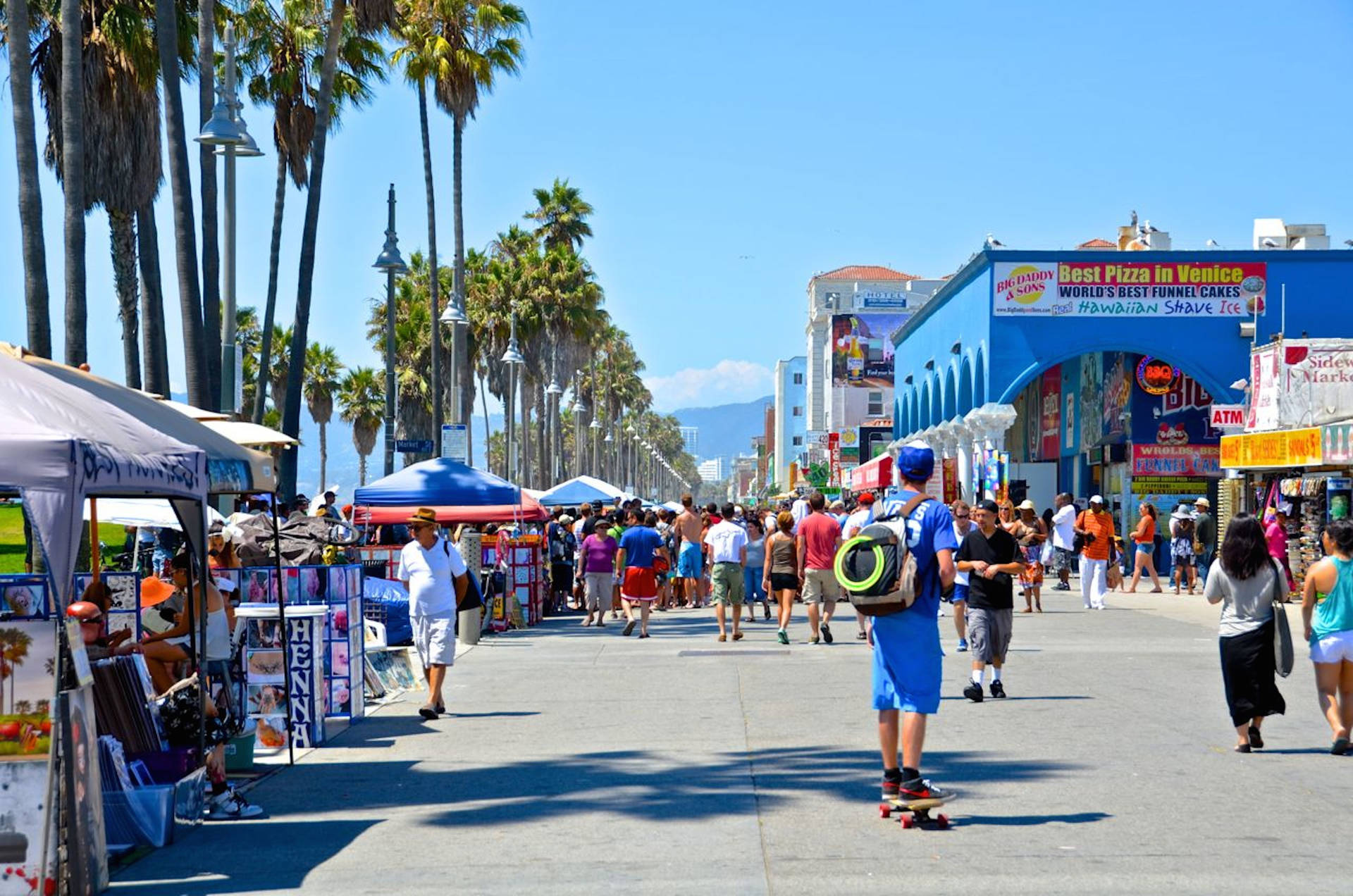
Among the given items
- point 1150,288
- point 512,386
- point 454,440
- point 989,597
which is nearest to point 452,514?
point 454,440

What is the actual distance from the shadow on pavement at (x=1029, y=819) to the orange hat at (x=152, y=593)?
18.0 feet

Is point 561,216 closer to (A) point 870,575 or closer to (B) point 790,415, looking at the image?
(A) point 870,575

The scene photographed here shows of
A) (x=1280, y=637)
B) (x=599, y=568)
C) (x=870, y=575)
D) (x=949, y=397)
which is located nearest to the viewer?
(x=870, y=575)

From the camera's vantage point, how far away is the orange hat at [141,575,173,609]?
10742 mm

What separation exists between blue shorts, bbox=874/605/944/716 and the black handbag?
3183mm

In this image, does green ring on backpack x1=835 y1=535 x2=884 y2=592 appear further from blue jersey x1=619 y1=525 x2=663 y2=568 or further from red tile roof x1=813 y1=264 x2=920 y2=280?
red tile roof x1=813 y1=264 x2=920 y2=280

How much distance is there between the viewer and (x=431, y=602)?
12.8 metres

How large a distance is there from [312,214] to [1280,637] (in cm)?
2265

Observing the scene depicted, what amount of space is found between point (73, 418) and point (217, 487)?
88.6 inches

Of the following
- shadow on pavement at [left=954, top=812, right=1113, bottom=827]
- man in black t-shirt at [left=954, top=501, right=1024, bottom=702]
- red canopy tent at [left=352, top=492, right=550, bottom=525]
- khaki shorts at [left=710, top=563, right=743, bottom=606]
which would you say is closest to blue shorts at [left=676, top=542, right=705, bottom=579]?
red canopy tent at [left=352, top=492, right=550, bottom=525]

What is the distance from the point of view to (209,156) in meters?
23.8

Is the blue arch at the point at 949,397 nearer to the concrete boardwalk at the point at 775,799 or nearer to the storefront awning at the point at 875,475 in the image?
the storefront awning at the point at 875,475

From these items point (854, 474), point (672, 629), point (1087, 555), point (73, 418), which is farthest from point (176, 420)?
point (854, 474)

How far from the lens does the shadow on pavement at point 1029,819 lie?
805cm
